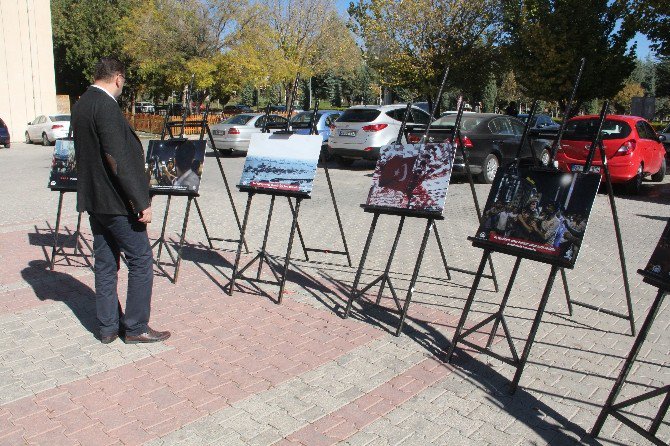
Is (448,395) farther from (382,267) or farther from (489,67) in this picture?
(489,67)

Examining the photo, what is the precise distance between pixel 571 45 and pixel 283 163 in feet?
67.7

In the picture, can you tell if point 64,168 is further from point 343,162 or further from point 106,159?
point 343,162

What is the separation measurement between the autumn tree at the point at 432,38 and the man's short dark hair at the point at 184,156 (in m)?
20.5

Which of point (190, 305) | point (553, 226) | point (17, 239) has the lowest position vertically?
point (17, 239)

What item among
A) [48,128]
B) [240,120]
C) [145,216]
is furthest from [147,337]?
[48,128]

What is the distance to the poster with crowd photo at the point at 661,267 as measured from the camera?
3.46 m

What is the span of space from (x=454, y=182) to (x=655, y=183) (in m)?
5.20

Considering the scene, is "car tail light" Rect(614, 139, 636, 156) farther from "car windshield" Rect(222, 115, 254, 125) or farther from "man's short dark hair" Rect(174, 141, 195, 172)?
"car windshield" Rect(222, 115, 254, 125)

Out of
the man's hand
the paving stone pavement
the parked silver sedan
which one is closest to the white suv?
the parked silver sedan

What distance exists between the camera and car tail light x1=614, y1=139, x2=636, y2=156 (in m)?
12.8

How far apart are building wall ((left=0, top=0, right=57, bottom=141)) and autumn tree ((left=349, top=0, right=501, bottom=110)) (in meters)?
16.7

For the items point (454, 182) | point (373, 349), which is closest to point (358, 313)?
point (373, 349)

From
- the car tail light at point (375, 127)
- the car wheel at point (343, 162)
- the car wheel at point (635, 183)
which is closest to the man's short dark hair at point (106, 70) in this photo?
the car wheel at point (635, 183)

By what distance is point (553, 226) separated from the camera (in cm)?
417
